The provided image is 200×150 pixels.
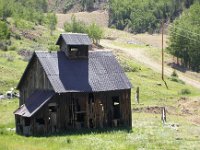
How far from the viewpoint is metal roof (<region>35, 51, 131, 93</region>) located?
42.8 metres

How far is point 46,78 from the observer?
43219 millimetres

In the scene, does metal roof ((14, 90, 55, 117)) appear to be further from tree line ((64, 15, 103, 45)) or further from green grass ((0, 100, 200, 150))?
tree line ((64, 15, 103, 45))

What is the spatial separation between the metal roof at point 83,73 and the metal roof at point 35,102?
123 cm

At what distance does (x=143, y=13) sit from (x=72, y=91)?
5066 inches

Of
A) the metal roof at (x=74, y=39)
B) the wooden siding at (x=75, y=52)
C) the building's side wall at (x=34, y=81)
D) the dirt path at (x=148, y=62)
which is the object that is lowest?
the dirt path at (x=148, y=62)

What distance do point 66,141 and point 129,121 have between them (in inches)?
379

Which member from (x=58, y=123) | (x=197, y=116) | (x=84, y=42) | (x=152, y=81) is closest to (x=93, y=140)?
(x=58, y=123)

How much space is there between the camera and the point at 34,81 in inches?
1789

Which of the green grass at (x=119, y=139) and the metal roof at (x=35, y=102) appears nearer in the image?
the green grass at (x=119, y=139)

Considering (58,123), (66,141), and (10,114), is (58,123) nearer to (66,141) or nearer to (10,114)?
(66,141)

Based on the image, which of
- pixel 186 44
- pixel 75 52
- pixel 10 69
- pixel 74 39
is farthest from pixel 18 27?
pixel 75 52

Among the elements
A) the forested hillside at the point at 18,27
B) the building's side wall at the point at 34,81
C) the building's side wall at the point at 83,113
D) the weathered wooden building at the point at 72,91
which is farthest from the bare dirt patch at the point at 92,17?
the building's side wall at the point at 83,113

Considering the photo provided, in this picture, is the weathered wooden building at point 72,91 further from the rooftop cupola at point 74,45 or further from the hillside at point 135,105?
the hillside at point 135,105

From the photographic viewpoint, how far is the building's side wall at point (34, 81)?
43.7 metres
